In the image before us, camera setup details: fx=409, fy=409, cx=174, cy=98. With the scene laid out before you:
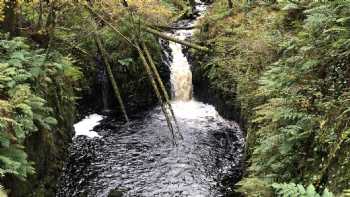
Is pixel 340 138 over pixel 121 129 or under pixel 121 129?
→ over

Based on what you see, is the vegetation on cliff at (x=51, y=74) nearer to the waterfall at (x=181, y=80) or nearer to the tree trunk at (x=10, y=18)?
the tree trunk at (x=10, y=18)

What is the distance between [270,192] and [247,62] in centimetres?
757

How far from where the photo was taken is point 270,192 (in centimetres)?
684

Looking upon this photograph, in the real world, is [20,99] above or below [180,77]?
above

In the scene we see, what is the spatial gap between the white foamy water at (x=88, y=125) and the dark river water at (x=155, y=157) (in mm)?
35

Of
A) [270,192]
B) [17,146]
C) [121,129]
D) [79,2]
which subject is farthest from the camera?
[121,129]

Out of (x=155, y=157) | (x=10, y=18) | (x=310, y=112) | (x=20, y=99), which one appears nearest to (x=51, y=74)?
(x=10, y=18)

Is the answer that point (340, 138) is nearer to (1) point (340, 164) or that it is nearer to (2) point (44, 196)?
(1) point (340, 164)

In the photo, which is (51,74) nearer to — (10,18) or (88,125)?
(10,18)

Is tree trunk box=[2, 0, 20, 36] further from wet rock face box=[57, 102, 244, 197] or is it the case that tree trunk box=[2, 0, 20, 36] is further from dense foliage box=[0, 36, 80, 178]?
wet rock face box=[57, 102, 244, 197]

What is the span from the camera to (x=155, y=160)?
1241 cm

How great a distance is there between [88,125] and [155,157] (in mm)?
4141

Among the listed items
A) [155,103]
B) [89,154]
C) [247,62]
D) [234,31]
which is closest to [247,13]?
[234,31]

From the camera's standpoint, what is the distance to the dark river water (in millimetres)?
10930
